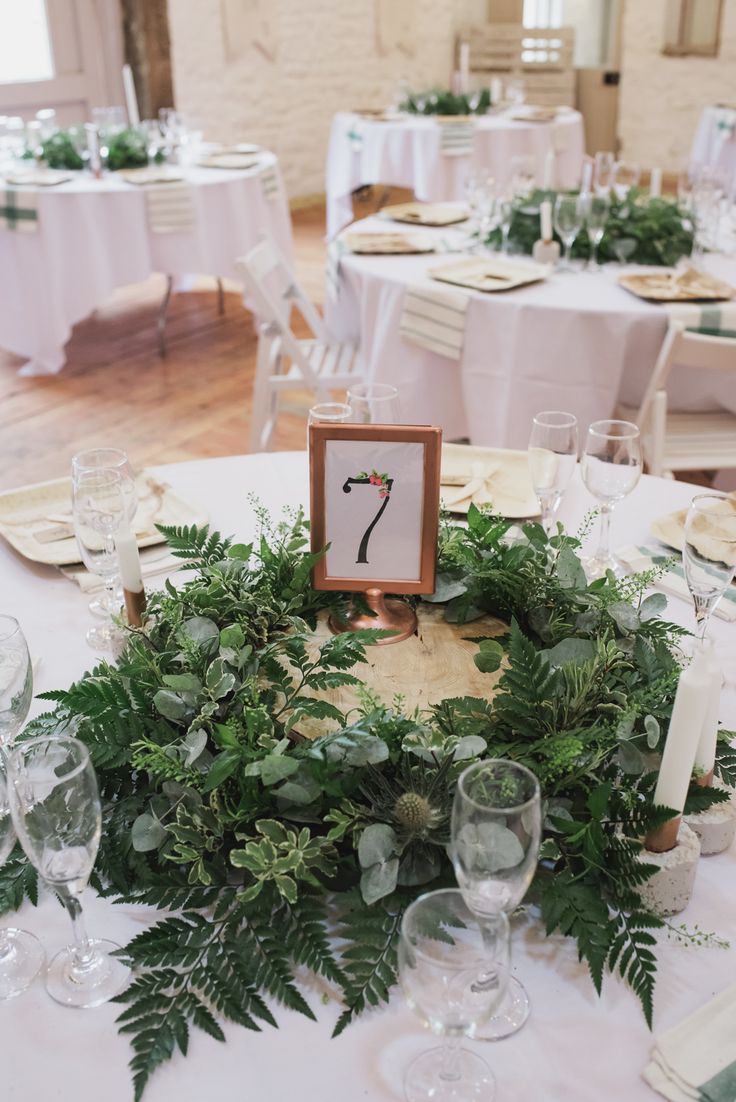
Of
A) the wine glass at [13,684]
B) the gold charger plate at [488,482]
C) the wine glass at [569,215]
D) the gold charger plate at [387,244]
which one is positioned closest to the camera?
the wine glass at [13,684]

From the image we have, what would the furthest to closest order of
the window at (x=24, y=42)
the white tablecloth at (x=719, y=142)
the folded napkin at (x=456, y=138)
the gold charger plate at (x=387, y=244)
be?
the window at (x=24, y=42), the white tablecloth at (x=719, y=142), the folded napkin at (x=456, y=138), the gold charger plate at (x=387, y=244)

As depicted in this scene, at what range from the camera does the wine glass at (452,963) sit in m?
0.67

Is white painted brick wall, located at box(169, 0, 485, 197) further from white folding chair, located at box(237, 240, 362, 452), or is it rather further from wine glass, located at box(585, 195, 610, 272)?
wine glass, located at box(585, 195, 610, 272)

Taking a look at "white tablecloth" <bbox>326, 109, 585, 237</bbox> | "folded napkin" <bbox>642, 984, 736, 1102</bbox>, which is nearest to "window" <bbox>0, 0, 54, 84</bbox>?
"white tablecloth" <bbox>326, 109, 585, 237</bbox>

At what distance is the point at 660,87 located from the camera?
28.4 ft

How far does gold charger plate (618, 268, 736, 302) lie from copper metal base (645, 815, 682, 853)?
6.65ft

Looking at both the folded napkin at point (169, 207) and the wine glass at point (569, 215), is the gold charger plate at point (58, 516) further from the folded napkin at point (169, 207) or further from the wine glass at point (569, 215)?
the folded napkin at point (169, 207)

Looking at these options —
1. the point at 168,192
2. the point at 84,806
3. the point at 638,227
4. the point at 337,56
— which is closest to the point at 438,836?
the point at 84,806

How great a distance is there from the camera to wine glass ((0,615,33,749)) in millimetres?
963

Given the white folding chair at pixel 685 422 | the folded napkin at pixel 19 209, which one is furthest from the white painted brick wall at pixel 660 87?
the white folding chair at pixel 685 422

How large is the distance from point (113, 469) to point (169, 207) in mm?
3261

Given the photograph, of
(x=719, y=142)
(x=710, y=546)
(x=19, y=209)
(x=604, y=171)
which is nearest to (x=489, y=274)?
(x=604, y=171)

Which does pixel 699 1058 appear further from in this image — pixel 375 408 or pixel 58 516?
pixel 58 516

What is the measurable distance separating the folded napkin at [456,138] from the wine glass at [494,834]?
196 inches
